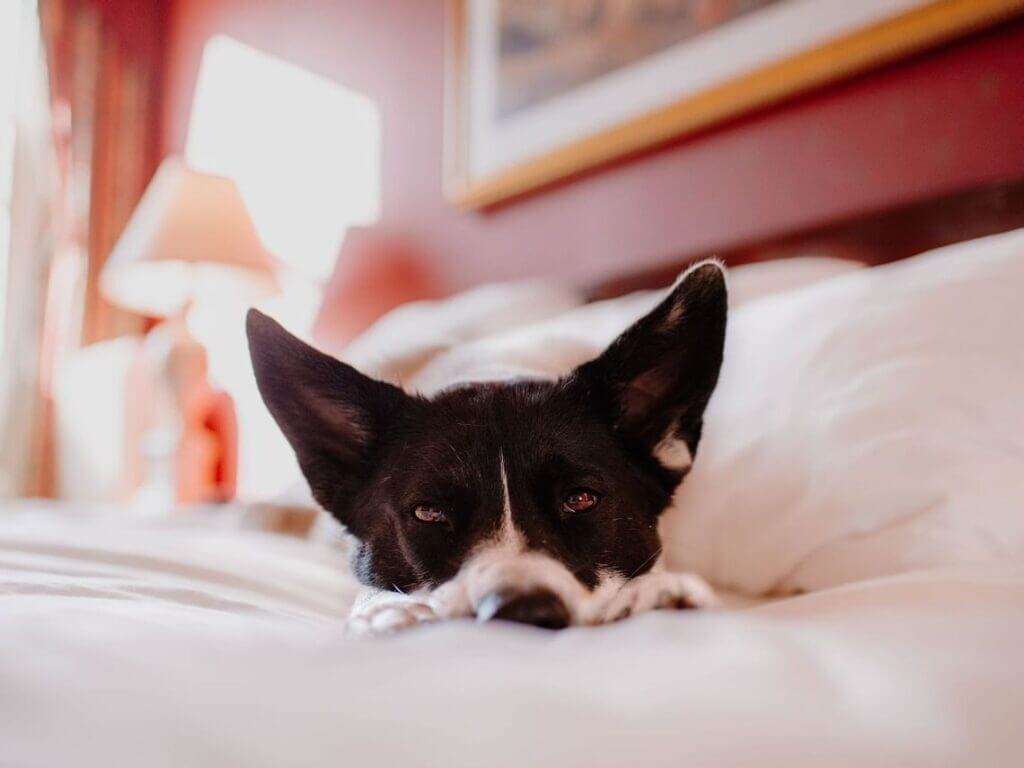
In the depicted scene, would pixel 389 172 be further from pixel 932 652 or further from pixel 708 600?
pixel 932 652

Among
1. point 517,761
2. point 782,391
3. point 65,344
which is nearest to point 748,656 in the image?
Answer: point 517,761

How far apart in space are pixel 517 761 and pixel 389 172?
292 centimetres

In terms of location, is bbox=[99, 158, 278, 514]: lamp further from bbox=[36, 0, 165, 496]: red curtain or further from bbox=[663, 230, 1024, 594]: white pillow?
bbox=[663, 230, 1024, 594]: white pillow

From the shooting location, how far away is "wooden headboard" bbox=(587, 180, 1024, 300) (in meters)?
1.35

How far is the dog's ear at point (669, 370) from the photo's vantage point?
93 cm

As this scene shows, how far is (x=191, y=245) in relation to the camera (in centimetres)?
275

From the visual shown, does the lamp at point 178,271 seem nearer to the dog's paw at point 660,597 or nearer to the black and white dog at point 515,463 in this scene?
the black and white dog at point 515,463

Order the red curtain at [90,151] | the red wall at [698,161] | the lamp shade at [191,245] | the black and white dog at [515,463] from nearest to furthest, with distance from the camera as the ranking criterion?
1. the black and white dog at [515,463]
2. the red wall at [698,161]
3. the lamp shade at [191,245]
4. the red curtain at [90,151]

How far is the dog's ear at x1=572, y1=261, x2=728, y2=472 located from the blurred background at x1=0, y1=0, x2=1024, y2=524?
748mm

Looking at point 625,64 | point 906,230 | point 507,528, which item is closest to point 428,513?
point 507,528

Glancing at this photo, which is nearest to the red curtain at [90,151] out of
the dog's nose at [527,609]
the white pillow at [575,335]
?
the white pillow at [575,335]

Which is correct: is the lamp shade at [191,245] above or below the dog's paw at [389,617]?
above

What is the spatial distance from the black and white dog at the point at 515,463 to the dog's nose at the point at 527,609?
32 millimetres

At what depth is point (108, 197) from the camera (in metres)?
4.14
